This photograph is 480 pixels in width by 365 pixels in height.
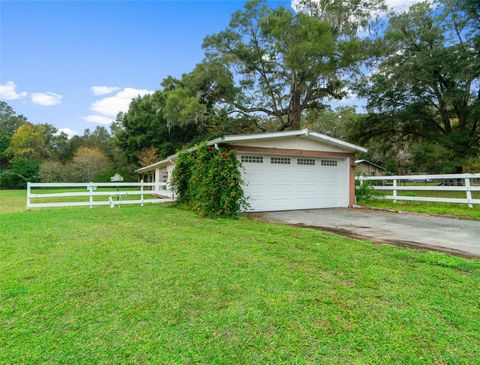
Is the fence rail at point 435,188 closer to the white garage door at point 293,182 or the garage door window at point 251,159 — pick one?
the white garage door at point 293,182

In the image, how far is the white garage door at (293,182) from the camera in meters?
9.92

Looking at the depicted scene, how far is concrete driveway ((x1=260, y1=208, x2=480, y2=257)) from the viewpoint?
515 centimetres

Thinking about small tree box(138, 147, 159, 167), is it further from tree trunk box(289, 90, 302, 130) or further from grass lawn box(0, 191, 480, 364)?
grass lawn box(0, 191, 480, 364)

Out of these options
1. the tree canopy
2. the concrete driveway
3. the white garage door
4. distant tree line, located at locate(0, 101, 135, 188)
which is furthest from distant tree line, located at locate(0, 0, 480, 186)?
distant tree line, located at locate(0, 101, 135, 188)

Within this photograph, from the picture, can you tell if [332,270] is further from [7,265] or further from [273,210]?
[273,210]

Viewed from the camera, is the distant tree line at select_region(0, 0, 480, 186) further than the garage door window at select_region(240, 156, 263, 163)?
Yes

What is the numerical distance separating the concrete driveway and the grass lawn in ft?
2.83

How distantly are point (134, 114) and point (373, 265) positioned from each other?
3031 cm

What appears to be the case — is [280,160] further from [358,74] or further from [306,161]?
[358,74]

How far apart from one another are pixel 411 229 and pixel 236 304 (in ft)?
18.3

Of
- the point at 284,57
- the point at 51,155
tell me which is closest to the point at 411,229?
the point at 284,57

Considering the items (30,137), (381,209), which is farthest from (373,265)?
(30,137)

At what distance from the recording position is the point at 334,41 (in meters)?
17.6

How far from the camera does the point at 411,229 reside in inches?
261
